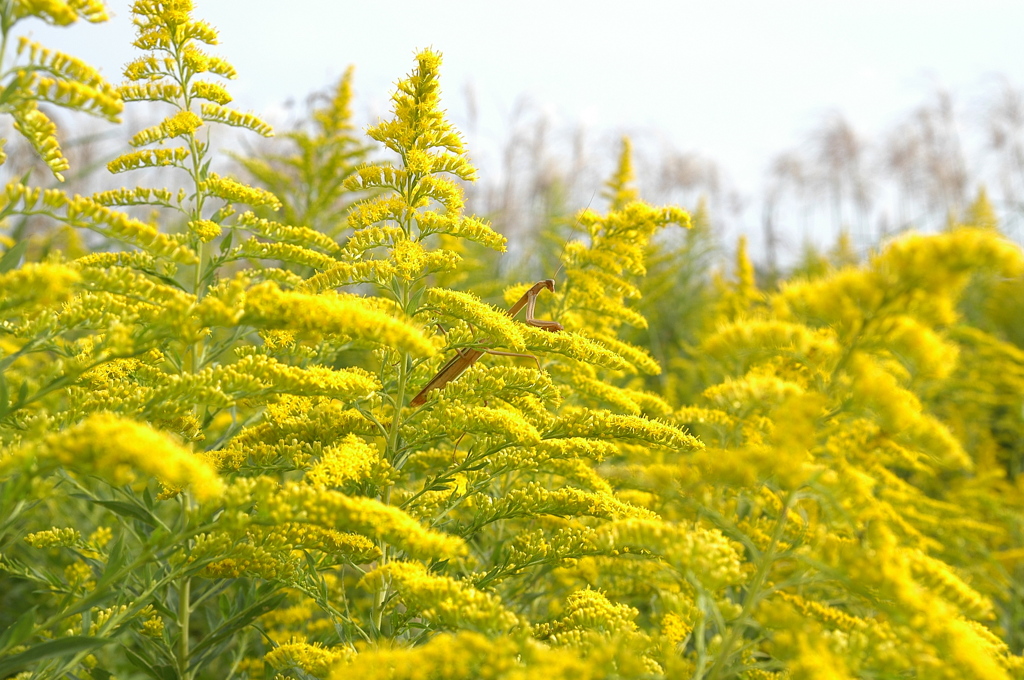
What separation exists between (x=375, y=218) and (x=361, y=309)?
809 mm

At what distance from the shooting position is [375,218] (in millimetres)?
2521

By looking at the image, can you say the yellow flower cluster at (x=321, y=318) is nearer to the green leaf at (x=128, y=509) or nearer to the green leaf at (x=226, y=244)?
the green leaf at (x=128, y=509)

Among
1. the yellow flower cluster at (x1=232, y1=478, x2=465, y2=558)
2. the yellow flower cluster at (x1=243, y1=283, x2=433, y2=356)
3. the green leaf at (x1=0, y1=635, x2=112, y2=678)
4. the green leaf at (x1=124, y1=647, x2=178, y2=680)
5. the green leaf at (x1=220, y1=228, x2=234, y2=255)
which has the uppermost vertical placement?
the green leaf at (x1=220, y1=228, x2=234, y2=255)

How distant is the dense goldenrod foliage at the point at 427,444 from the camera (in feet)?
4.82

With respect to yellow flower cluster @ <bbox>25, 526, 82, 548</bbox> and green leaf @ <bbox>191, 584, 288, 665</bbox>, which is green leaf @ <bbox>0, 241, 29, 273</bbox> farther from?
green leaf @ <bbox>191, 584, 288, 665</bbox>

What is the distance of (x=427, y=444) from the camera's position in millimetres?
2557

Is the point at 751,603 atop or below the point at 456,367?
below

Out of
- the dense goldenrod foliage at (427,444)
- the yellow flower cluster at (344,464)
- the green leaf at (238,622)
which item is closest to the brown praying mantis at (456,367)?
the dense goldenrod foliage at (427,444)

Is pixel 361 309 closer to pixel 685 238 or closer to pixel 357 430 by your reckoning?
pixel 357 430

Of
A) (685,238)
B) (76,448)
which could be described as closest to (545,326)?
(76,448)

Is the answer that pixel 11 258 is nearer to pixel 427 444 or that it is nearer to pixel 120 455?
pixel 120 455

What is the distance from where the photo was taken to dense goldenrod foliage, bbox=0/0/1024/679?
57.8 inches

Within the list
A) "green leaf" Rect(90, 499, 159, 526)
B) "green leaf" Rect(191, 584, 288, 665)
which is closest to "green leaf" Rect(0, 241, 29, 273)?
"green leaf" Rect(90, 499, 159, 526)

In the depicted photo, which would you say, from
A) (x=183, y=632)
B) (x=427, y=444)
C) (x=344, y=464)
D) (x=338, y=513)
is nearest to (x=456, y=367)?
(x=427, y=444)
